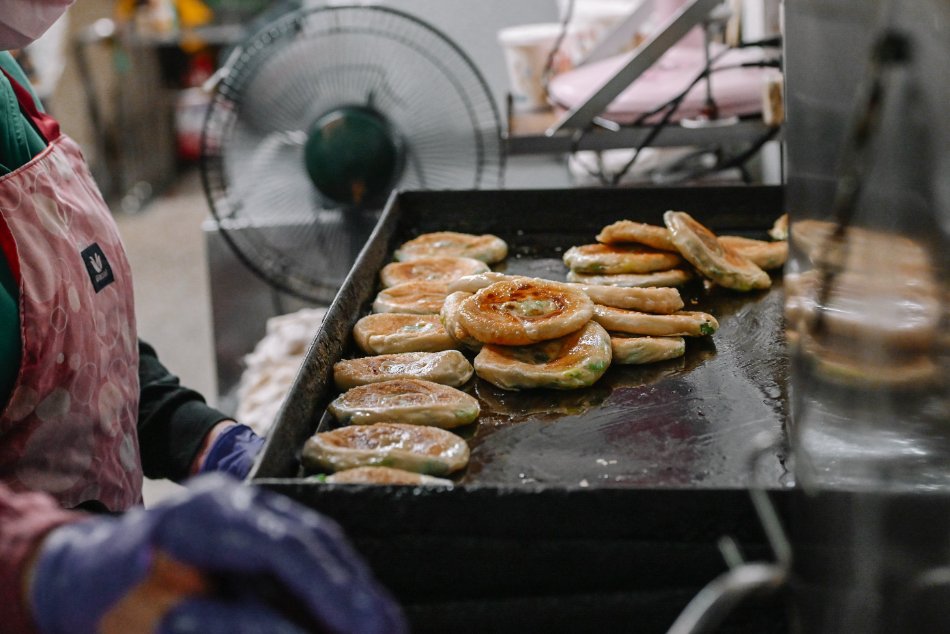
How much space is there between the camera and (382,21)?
8.92ft

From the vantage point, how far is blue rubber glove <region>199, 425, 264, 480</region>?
1691 millimetres

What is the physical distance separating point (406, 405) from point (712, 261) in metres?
0.74

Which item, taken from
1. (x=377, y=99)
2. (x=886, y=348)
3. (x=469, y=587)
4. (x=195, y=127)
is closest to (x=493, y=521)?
(x=469, y=587)

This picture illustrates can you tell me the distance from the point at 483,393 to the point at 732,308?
57 centimetres

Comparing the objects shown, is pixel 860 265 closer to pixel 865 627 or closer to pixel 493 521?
pixel 865 627

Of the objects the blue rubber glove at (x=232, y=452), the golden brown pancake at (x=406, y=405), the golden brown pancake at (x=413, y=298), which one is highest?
the golden brown pancake at (x=406, y=405)

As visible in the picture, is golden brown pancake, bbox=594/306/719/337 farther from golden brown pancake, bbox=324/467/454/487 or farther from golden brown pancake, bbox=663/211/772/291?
golden brown pancake, bbox=324/467/454/487

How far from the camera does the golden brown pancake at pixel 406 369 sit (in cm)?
143

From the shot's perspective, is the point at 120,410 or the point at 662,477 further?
the point at 120,410

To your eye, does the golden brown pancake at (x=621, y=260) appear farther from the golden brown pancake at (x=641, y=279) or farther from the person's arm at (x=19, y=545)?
the person's arm at (x=19, y=545)

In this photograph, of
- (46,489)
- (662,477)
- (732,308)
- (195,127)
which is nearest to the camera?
(662,477)

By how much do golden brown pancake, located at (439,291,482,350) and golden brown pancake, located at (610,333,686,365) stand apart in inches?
8.8

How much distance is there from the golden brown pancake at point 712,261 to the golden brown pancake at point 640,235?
23mm

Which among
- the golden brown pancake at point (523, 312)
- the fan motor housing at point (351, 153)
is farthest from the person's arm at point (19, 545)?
the fan motor housing at point (351, 153)
